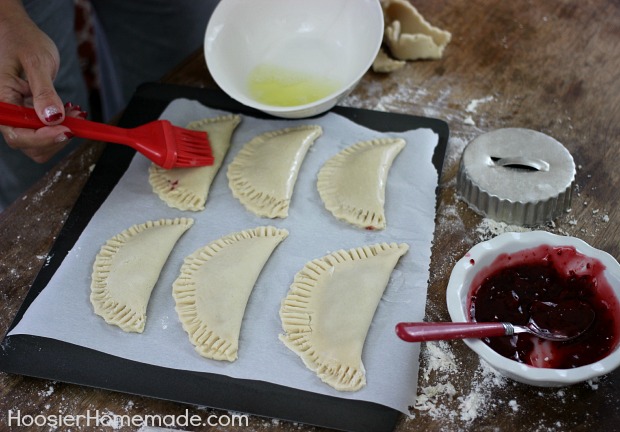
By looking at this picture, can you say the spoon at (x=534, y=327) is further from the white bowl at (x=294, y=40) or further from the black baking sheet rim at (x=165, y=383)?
the white bowl at (x=294, y=40)

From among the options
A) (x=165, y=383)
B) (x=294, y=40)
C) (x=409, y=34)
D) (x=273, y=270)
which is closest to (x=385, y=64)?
(x=409, y=34)

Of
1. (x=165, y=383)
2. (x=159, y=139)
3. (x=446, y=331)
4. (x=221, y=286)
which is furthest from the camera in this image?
(x=159, y=139)

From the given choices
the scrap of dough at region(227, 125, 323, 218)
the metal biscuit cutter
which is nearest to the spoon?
the metal biscuit cutter

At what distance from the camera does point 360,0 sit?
6.95 ft

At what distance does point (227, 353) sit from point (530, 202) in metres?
0.90

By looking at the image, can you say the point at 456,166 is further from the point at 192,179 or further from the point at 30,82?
the point at 30,82

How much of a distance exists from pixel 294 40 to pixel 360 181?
0.61 m

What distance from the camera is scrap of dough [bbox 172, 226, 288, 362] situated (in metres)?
1.62

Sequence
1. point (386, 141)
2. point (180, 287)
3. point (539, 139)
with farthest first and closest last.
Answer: point (386, 141)
point (539, 139)
point (180, 287)

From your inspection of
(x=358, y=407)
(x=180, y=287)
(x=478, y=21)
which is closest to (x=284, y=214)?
(x=180, y=287)

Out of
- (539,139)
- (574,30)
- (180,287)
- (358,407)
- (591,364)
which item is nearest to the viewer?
(591,364)

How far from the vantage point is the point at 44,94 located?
5.86ft

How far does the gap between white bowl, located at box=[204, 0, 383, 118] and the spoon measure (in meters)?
0.88

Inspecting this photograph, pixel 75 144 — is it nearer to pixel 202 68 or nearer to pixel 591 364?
pixel 202 68
